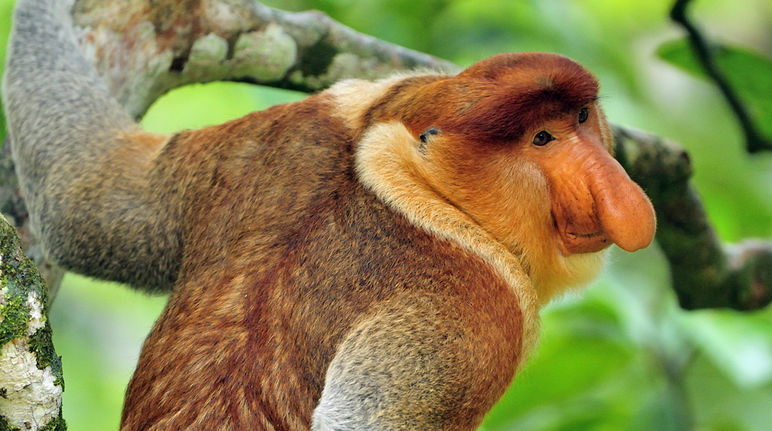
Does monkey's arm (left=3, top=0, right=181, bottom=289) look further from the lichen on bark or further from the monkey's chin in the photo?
the monkey's chin

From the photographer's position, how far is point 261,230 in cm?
326

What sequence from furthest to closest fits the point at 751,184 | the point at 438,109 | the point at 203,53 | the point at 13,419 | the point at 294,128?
1. the point at 751,184
2. the point at 203,53
3. the point at 294,128
4. the point at 438,109
5. the point at 13,419

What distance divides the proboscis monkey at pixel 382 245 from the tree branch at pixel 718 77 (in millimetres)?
1497

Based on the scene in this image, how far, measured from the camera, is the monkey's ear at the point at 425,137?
10.6 ft

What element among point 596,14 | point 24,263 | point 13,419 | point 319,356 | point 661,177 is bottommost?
point 596,14

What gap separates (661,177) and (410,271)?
92.2 inches

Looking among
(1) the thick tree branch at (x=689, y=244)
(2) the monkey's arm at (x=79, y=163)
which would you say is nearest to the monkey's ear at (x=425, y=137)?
(2) the monkey's arm at (x=79, y=163)

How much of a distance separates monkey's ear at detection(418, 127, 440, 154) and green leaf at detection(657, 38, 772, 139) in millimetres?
2193

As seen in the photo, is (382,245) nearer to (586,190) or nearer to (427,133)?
(427,133)

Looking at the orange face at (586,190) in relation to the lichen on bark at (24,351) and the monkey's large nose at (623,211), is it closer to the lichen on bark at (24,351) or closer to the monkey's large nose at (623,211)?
the monkey's large nose at (623,211)

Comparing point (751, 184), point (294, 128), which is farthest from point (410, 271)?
point (751, 184)

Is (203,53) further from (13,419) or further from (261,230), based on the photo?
(13,419)

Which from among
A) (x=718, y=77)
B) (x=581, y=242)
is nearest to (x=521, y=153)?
(x=581, y=242)

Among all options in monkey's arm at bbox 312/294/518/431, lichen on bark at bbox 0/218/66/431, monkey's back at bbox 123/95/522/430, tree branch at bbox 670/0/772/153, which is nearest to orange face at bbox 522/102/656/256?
monkey's back at bbox 123/95/522/430
